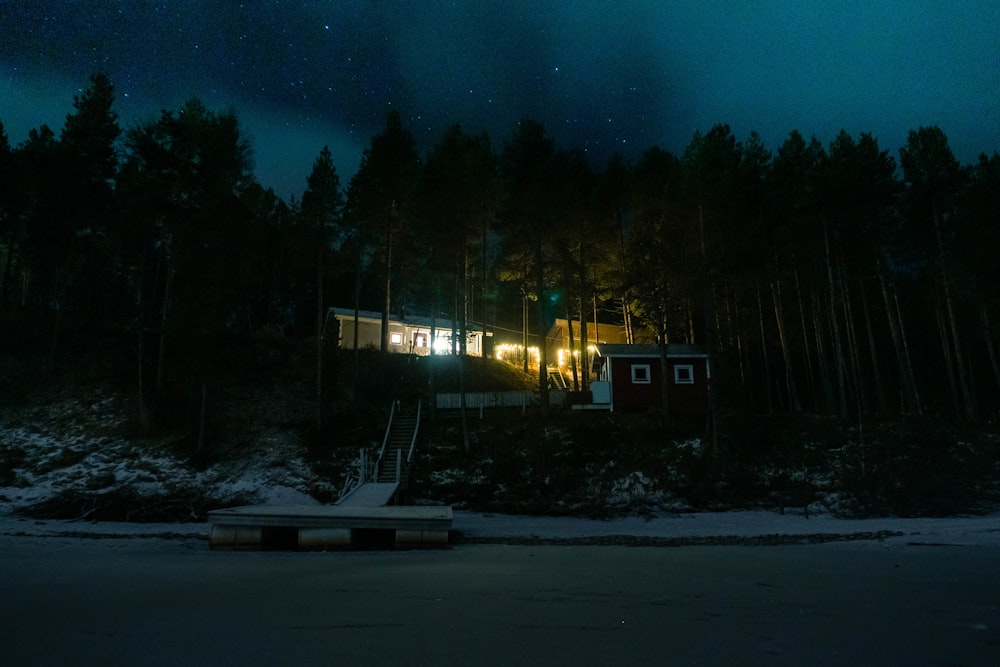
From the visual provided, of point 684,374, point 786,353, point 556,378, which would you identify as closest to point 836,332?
point 786,353

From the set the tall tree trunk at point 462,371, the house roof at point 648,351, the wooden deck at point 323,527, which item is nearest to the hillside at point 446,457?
the tall tree trunk at point 462,371

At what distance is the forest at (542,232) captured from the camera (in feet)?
72.4

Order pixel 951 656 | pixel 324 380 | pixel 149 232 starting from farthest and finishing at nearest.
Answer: pixel 324 380, pixel 149 232, pixel 951 656

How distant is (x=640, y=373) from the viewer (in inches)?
1051

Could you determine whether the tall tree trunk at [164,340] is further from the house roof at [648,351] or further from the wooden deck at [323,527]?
the house roof at [648,351]

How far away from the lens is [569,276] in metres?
25.8

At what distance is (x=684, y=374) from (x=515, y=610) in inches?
918

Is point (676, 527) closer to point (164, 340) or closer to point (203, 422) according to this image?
point (203, 422)

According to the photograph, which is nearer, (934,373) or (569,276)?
(569,276)

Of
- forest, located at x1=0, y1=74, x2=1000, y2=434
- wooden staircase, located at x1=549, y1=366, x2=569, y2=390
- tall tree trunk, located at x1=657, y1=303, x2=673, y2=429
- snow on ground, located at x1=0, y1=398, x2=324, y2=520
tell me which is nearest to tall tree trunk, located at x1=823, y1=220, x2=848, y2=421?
forest, located at x1=0, y1=74, x2=1000, y2=434

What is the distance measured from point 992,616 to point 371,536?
35.6 ft

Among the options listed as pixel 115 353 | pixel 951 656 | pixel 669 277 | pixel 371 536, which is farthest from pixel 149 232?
pixel 951 656

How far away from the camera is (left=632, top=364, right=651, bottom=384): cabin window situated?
87.5 feet

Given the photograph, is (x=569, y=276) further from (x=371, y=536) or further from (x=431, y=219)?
(x=371, y=536)
